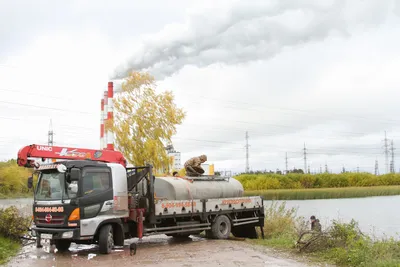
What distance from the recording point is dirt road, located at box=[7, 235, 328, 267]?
11.2 metres

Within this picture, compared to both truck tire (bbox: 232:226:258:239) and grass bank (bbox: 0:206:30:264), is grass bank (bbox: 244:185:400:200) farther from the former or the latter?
grass bank (bbox: 0:206:30:264)

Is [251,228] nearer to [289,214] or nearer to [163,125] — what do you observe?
[289,214]

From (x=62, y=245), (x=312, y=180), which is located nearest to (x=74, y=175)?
(x=62, y=245)

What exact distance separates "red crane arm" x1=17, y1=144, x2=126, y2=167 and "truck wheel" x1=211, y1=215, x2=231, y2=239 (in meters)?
4.07

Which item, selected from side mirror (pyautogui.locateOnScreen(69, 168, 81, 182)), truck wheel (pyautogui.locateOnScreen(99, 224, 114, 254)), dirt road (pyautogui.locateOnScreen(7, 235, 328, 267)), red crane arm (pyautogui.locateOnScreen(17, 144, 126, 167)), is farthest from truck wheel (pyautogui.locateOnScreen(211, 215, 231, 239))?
side mirror (pyautogui.locateOnScreen(69, 168, 81, 182))

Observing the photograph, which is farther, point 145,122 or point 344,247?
point 145,122

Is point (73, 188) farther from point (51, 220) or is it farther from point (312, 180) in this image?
point (312, 180)

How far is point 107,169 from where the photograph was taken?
13.4 metres

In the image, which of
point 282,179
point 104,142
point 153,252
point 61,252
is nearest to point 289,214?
point 153,252

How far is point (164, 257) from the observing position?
40.0 feet

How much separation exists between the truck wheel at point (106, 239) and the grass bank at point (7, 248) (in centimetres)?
251

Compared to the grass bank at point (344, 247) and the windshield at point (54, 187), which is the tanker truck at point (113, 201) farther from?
the grass bank at point (344, 247)

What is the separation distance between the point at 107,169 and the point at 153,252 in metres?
2.76

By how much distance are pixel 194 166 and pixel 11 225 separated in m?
6.56
